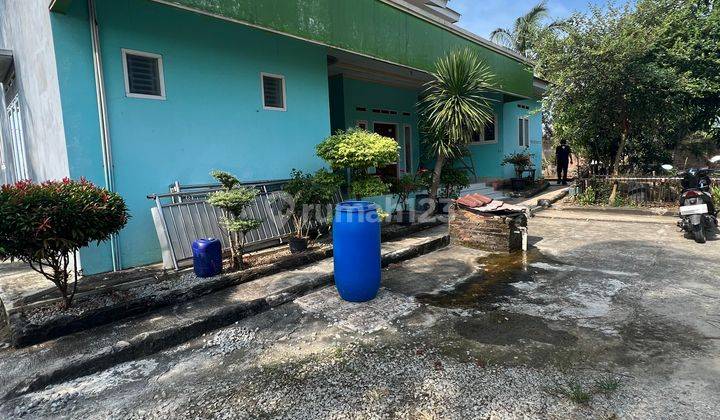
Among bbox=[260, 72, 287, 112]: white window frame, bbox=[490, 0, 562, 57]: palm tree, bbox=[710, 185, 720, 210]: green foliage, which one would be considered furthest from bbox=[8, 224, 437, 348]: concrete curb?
bbox=[490, 0, 562, 57]: palm tree

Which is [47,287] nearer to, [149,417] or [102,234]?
[102,234]

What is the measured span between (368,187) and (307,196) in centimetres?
126

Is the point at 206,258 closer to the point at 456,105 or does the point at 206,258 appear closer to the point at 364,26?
the point at 364,26

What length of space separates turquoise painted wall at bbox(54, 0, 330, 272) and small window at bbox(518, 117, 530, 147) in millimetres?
10622

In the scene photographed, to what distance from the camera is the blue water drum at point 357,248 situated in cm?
433

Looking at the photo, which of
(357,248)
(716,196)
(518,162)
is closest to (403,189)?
(357,248)

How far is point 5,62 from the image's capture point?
751cm

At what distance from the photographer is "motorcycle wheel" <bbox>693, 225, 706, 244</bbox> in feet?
21.8

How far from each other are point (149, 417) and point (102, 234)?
2185mm

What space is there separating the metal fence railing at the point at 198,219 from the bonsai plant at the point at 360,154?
1.14m

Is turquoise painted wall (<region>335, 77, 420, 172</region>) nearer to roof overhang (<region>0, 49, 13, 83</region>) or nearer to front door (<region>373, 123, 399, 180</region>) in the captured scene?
front door (<region>373, 123, 399, 180</region>)

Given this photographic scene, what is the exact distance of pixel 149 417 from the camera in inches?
102

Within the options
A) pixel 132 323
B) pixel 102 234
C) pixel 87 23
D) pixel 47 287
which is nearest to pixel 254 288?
pixel 132 323

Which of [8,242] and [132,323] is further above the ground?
[8,242]
